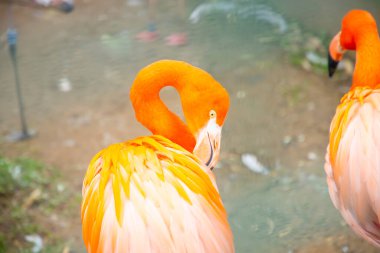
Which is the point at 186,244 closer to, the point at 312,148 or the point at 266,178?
the point at 266,178

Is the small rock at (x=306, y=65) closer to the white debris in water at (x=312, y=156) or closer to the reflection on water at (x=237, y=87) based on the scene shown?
the reflection on water at (x=237, y=87)

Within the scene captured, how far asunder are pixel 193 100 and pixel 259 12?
1.87 metres

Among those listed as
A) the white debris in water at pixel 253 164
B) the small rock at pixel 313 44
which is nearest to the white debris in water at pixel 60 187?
the white debris in water at pixel 253 164

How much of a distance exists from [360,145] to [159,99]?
2.43 ft

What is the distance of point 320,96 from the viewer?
3602 mm

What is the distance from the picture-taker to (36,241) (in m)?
2.82

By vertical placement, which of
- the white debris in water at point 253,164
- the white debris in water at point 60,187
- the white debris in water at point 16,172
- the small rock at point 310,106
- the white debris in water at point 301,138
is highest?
the small rock at point 310,106

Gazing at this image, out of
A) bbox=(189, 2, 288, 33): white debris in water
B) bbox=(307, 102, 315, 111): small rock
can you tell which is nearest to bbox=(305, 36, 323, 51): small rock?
bbox=(189, 2, 288, 33): white debris in water

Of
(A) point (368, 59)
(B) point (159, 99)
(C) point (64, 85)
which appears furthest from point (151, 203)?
(C) point (64, 85)

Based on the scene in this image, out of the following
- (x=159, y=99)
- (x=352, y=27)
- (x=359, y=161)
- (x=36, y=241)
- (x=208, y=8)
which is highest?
(x=352, y=27)

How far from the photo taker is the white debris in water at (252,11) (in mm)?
3836

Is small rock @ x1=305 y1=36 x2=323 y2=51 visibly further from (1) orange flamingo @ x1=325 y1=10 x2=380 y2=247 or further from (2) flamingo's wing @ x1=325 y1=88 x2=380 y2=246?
(2) flamingo's wing @ x1=325 y1=88 x2=380 y2=246

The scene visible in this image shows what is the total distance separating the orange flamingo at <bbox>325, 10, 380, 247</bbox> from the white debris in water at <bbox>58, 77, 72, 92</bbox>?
6.39ft

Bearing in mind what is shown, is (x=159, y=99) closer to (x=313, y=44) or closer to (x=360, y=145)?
(x=360, y=145)
